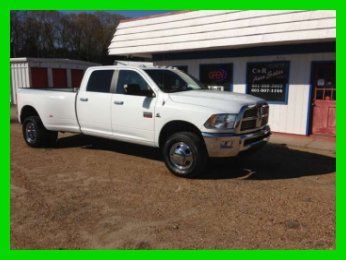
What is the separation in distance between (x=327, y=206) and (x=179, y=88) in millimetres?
3324

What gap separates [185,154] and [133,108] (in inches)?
56.0

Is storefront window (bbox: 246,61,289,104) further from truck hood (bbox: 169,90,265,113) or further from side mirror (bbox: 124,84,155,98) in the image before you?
side mirror (bbox: 124,84,155,98)

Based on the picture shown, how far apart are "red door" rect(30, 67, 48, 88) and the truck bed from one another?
12.3 metres

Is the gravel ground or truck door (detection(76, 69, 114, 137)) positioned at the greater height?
truck door (detection(76, 69, 114, 137))

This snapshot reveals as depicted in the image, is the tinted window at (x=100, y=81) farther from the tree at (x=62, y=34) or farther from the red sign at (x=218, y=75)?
the tree at (x=62, y=34)

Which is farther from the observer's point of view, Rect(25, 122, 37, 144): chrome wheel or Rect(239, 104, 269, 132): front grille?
Rect(25, 122, 37, 144): chrome wheel

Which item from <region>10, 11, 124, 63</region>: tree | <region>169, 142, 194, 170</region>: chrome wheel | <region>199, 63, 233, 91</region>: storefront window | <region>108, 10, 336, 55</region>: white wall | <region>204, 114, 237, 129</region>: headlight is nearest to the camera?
<region>204, 114, 237, 129</region>: headlight

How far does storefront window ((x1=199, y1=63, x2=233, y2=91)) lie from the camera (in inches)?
450

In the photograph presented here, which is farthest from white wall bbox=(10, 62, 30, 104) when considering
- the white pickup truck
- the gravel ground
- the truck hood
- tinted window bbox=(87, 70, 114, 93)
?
the truck hood

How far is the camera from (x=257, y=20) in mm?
9539

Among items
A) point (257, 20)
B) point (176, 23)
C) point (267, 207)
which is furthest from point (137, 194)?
point (176, 23)

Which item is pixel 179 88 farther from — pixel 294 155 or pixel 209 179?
pixel 294 155

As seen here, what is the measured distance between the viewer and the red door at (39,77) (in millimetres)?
19961

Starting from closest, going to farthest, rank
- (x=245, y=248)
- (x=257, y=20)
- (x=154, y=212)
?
(x=245, y=248), (x=154, y=212), (x=257, y=20)
